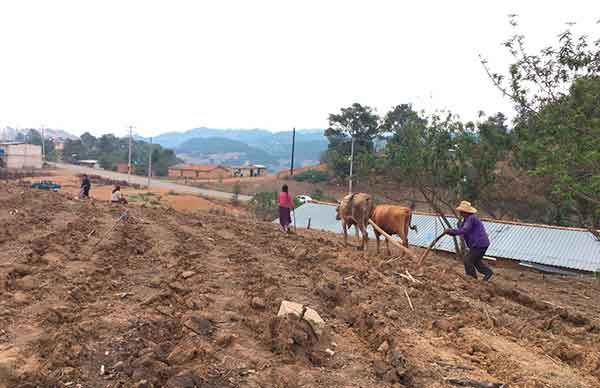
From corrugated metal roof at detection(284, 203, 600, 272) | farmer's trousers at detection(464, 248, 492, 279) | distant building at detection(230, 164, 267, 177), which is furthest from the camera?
distant building at detection(230, 164, 267, 177)

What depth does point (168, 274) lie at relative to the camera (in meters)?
7.80

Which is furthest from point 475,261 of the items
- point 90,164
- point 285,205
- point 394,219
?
point 90,164

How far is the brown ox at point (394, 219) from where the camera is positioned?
11.7 m

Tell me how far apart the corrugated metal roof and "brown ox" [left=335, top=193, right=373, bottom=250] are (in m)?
4.31

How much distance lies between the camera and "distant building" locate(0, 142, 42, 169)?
190 ft

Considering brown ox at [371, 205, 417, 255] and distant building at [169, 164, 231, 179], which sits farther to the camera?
distant building at [169, 164, 231, 179]

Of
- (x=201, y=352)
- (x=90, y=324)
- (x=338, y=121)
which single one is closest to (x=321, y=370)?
(x=201, y=352)

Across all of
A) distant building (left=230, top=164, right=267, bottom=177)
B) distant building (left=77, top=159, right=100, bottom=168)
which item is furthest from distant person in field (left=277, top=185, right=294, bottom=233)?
distant building (left=77, top=159, right=100, bottom=168)

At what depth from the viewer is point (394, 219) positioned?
11875 millimetres

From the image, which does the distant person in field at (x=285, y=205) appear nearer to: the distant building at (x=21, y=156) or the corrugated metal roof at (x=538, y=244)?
the corrugated metal roof at (x=538, y=244)

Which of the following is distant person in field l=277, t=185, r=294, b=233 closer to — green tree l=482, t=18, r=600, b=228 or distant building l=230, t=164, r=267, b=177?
green tree l=482, t=18, r=600, b=228

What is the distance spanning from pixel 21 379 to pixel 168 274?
12.7 feet

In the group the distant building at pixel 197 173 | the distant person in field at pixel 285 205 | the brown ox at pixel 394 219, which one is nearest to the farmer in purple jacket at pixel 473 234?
the brown ox at pixel 394 219

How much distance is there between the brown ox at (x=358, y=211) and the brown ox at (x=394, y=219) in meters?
0.24
